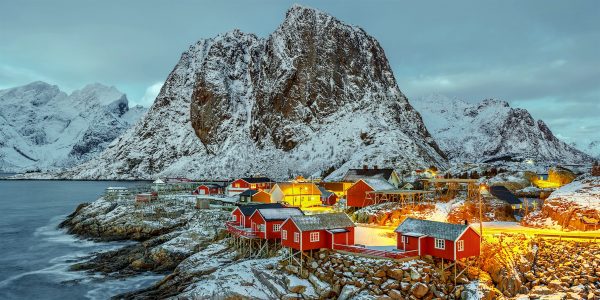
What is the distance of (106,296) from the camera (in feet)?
133

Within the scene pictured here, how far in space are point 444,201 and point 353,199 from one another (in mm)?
11800

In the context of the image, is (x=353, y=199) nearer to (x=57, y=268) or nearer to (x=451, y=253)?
(x=451, y=253)

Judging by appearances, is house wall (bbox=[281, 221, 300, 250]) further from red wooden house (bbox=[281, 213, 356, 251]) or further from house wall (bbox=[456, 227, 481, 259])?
house wall (bbox=[456, 227, 481, 259])

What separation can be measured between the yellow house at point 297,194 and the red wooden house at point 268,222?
80.4ft

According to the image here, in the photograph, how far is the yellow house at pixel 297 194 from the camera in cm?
7119

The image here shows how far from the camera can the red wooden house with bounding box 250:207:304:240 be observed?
43969mm

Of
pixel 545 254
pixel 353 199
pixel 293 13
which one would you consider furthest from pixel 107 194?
pixel 293 13

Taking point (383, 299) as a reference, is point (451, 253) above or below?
above

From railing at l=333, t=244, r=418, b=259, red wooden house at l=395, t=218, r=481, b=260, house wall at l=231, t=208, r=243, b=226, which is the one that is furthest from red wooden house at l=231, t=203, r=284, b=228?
red wooden house at l=395, t=218, r=481, b=260

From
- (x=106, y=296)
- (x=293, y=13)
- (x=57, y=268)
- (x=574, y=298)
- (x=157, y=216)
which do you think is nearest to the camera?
(x=574, y=298)

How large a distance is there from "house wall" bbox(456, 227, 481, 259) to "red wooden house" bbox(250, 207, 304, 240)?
16943 mm

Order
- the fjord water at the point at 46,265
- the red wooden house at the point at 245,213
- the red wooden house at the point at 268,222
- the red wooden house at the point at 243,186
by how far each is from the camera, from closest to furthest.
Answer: the fjord water at the point at 46,265 < the red wooden house at the point at 268,222 < the red wooden house at the point at 245,213 < the red wooden house at the point at 243,186

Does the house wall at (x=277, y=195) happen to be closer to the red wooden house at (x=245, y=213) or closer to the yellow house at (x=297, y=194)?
the yellow house at (x=297, y=194)

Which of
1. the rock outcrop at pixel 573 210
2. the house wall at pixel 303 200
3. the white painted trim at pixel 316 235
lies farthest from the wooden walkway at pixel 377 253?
the house wall at pixel 303 200
